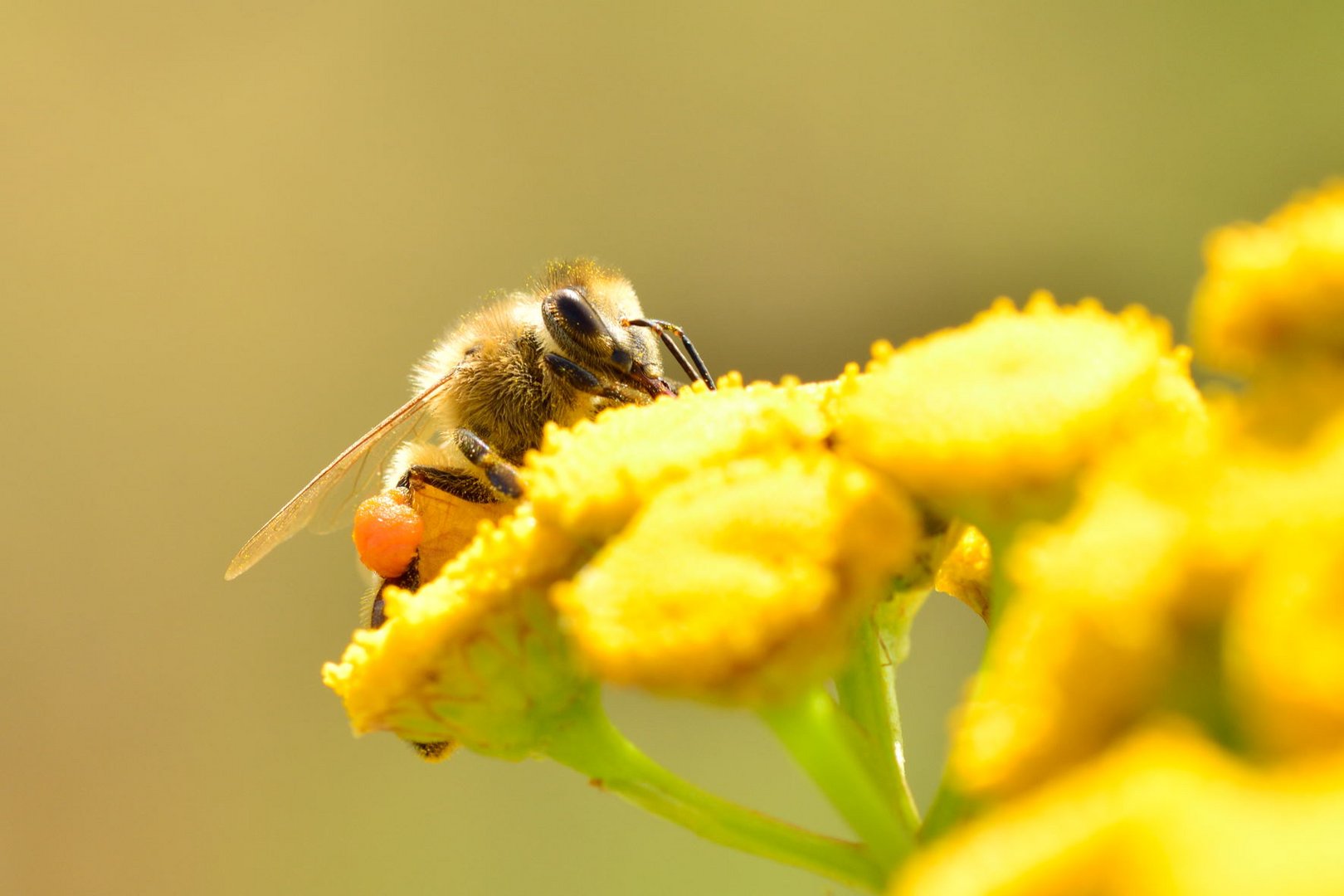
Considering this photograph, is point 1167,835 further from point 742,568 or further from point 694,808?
point 694,808

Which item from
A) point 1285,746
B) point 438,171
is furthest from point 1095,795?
point 438,171

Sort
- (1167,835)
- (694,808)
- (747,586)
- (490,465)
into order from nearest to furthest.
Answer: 1. (1167,835)
2. (747,586)
3. (694,808)
4. (490,465)

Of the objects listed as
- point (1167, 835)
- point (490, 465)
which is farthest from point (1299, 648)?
point (490, 465)

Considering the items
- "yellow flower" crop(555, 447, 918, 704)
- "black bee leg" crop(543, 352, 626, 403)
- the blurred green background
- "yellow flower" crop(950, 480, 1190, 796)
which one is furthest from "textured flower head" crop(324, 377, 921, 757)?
the blurred green background

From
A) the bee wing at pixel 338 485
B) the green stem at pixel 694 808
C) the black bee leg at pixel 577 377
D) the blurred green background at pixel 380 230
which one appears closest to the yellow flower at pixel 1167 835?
the green stem at pixel 694 808

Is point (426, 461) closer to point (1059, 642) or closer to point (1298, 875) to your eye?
point (1059, 642)

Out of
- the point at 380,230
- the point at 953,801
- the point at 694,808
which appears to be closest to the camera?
the point at 953,801

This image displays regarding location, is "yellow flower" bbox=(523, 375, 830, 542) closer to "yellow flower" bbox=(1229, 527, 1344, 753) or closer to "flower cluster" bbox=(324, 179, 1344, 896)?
"flower cluster" bbox=(324, 179, 1344, 896)
